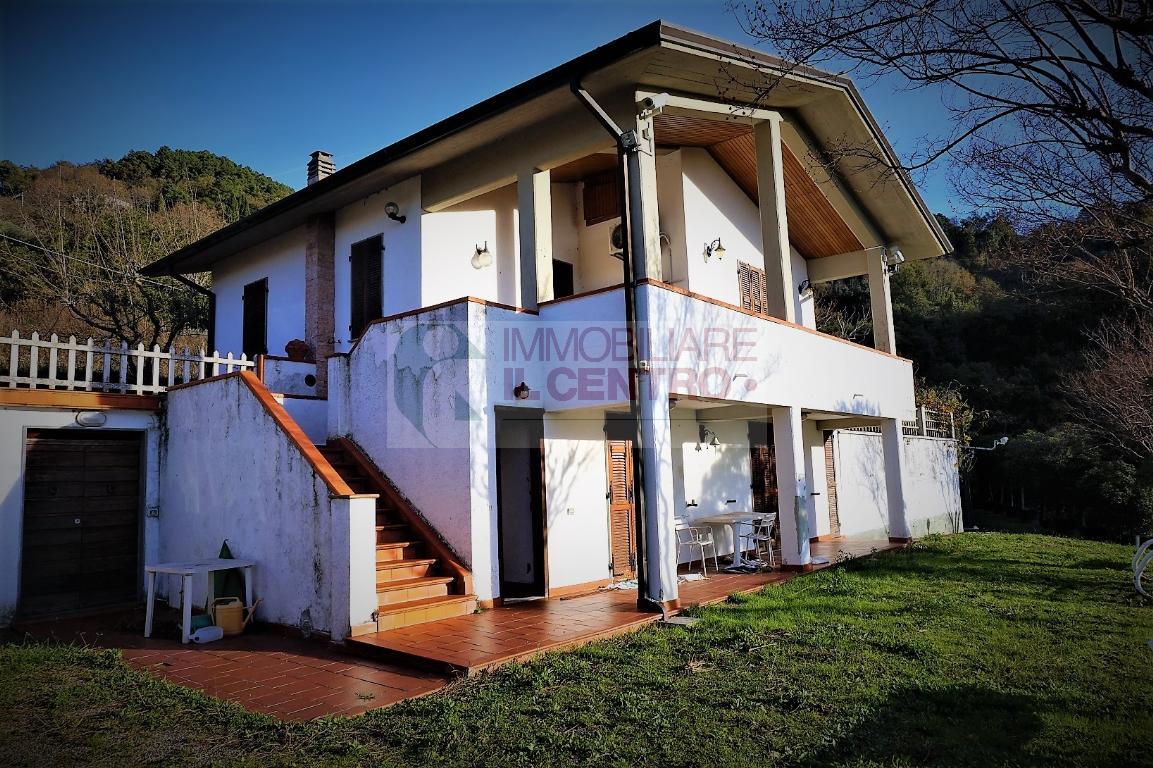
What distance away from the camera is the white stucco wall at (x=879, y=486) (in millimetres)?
17016

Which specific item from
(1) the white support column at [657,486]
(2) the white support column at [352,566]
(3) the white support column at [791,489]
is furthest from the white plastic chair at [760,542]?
(2) the white support column at [352,566]

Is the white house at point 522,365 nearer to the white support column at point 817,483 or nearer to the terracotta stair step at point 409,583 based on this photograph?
the terracotta stair step at point 409,583

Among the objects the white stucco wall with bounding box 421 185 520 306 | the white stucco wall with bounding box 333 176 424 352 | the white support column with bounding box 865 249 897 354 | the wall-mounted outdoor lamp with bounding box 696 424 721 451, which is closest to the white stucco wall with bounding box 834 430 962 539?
the white support column with bounding box 865 249 897 354

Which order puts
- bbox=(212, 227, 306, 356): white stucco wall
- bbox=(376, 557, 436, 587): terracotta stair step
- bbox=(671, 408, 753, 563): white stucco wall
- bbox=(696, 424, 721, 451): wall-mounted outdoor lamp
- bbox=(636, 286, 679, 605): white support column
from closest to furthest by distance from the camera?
bbox=(376, 557, 436, 587): terracotta stair step, bbox=(636, 286, 679, 605): white support column, bbox=(671, 408, 753, 563): white stucco wall, bbox=(696, 424, 721, 451): wall-mounted outdoor lamp, bbox=(212, 227, 306, 356): white stucco wall

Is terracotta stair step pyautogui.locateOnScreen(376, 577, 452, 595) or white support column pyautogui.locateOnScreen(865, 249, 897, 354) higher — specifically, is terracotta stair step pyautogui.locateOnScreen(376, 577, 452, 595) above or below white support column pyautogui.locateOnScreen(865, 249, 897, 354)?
below

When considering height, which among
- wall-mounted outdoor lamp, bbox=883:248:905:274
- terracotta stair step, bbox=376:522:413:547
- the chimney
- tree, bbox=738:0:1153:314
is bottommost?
terracotta stair step, bbox=376:522:413:547

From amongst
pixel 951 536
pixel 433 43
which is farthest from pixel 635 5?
pixel 951 536

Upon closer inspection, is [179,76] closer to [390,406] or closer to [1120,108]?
[390,406]

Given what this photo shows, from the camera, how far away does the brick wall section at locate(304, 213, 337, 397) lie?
12.4 metres

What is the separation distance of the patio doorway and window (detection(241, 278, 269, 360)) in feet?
21.5

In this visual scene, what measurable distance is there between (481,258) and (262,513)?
5.21 meters

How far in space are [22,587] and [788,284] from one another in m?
10.8

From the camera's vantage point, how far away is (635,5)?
8.51 meters

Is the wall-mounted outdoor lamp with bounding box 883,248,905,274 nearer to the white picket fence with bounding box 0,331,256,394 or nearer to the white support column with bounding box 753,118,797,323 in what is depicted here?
the white support column with bounding box 753,118,797,323
